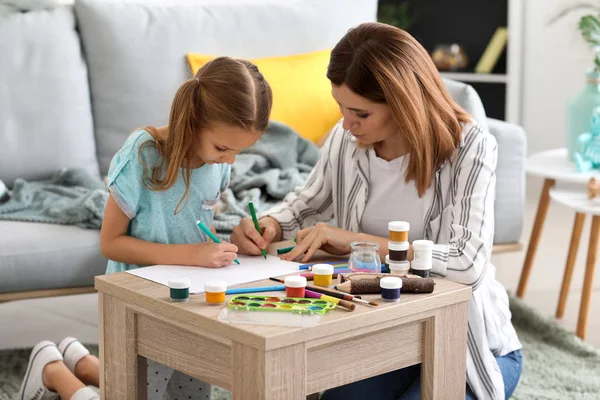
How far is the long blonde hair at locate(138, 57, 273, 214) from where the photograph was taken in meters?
1.65

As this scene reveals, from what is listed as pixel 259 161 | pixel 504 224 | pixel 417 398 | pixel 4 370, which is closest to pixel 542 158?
pixel 504 224

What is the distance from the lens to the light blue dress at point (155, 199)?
5.59ft

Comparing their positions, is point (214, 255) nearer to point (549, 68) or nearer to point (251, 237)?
point (251, 237)

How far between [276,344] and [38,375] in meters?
1.00

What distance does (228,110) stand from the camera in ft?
5.41

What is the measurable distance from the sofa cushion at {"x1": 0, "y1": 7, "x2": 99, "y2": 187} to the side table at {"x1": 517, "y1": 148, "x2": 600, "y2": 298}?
1.37 m

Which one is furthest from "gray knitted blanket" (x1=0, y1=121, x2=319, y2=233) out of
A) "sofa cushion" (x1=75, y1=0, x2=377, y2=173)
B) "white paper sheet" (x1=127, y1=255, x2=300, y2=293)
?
"white paper sheet" (x1=127, y1=255, x2=300, y2=293)

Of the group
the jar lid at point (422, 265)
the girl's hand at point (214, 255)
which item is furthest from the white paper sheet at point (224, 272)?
the jar lid at point (422, 265)

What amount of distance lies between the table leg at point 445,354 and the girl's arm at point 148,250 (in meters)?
0.38

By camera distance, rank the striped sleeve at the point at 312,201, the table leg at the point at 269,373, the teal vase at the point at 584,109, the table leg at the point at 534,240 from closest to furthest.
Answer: the table leg at the point at 269,373, the striped sleeve at the point at 312,201, the teal vase at the point at 584,109, the table leg at the point at 534,240

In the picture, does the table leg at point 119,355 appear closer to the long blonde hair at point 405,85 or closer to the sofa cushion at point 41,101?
the long blonde hair at point 405,85

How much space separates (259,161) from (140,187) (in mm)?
1106

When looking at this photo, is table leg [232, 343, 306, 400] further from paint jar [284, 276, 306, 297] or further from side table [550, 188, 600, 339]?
side table [550, 188, 600, 339]

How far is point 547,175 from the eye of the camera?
2.74 m
